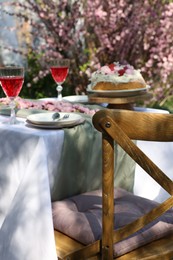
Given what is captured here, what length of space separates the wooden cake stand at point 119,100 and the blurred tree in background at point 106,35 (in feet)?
10.1

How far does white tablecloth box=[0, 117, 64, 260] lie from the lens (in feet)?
5.83

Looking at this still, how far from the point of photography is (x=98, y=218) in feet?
6.17

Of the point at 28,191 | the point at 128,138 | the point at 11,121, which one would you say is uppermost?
the point at 128,138

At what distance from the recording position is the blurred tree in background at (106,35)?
18.6ft

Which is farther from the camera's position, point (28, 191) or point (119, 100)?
point (119, 100)

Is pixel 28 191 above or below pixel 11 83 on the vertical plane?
below

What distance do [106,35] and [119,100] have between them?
3.31 metres

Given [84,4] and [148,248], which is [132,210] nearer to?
[148,248]

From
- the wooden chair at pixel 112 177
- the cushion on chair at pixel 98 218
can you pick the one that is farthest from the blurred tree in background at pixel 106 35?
the wooden chair at pixel 112 177

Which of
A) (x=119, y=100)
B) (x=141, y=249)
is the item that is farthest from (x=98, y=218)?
(x=119, y=100)

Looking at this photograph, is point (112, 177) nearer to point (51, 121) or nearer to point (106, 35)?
point (51, 121)

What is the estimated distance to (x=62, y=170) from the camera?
2074 millimetres

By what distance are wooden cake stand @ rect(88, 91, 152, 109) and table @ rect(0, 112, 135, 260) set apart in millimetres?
293

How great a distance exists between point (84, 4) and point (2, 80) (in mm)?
4170
